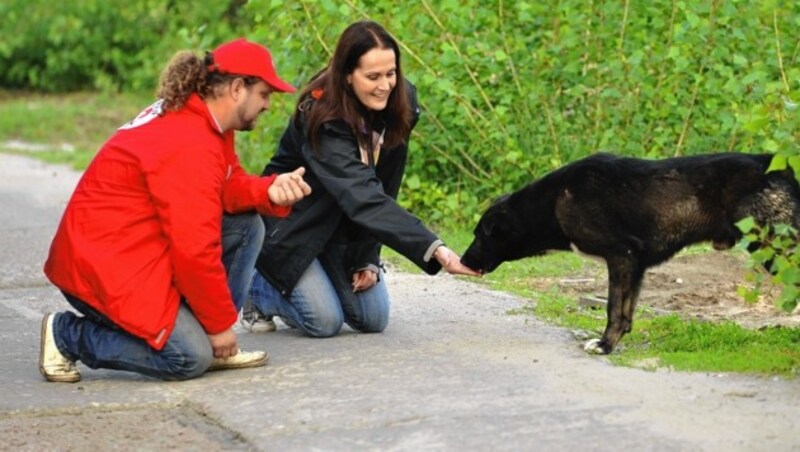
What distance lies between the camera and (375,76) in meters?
6.61

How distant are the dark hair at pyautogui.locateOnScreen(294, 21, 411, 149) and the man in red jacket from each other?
0.51 m

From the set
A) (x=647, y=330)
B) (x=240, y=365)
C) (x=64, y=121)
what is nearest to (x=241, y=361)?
(x=240, y=365)

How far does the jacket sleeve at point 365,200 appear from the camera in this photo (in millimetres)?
6594

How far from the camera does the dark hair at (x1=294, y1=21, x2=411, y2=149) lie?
6.64 meters

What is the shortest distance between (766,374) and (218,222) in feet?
7.23

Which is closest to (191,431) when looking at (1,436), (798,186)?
(1,436)

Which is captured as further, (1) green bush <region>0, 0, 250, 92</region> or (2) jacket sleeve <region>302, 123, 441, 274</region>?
(1) green bush <region>0, 0, 250, 92</region>

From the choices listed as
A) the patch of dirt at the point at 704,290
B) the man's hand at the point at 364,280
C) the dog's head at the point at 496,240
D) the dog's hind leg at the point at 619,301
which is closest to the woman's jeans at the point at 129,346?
the man's hand at the point at 364,280

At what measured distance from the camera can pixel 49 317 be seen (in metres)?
6.15

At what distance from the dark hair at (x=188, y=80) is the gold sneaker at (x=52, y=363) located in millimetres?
1042

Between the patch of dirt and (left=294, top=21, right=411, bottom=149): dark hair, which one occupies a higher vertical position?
(left=294, top=21, right=411, bottom=149): dark hair

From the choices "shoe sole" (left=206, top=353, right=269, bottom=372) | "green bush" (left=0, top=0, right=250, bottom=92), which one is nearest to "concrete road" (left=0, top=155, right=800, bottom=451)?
"shoe sole" (left=206, top=353, right=269, bottom=372)

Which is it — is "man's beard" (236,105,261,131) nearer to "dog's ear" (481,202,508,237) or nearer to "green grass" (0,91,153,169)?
"dog's ear" (481,202,508,237)

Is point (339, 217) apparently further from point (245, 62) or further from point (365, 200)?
point (245, 62)
